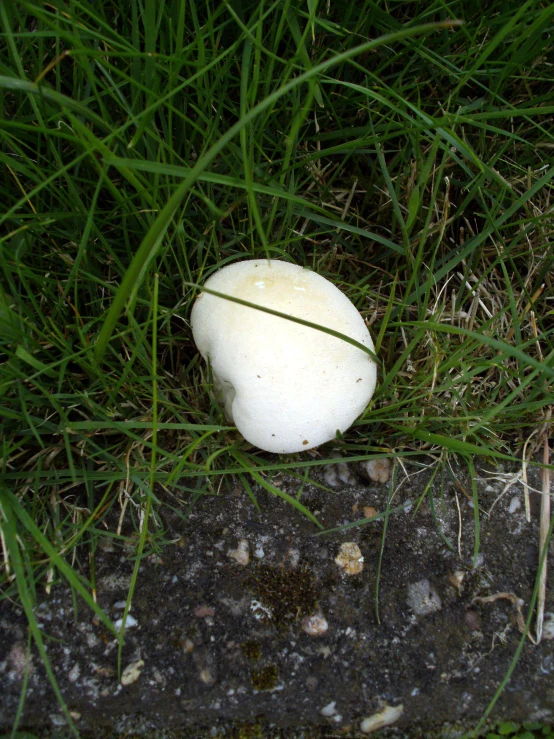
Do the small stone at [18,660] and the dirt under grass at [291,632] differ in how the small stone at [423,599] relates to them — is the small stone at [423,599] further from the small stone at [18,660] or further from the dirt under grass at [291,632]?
the small stone at [18,660]

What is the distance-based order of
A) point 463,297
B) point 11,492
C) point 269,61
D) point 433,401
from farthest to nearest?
1. point 463,297
2. point 433,401
3. point 269,61
4. point 11,492

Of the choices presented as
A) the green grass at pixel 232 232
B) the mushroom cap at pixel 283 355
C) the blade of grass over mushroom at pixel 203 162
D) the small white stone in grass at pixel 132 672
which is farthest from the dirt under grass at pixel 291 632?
the blade of grass over mushroom at pixel 203 162

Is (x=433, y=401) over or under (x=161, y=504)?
over

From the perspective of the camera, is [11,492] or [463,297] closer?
[11,492]

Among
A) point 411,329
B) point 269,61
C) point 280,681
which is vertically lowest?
point 280,681

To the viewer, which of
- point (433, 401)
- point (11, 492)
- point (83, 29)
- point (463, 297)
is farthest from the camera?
point (463, 297)

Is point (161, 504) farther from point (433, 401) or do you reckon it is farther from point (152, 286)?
point (433, 401)

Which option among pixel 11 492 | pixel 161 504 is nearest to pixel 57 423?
pixel 11 492

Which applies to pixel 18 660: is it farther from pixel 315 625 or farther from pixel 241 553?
pixel 315 625
